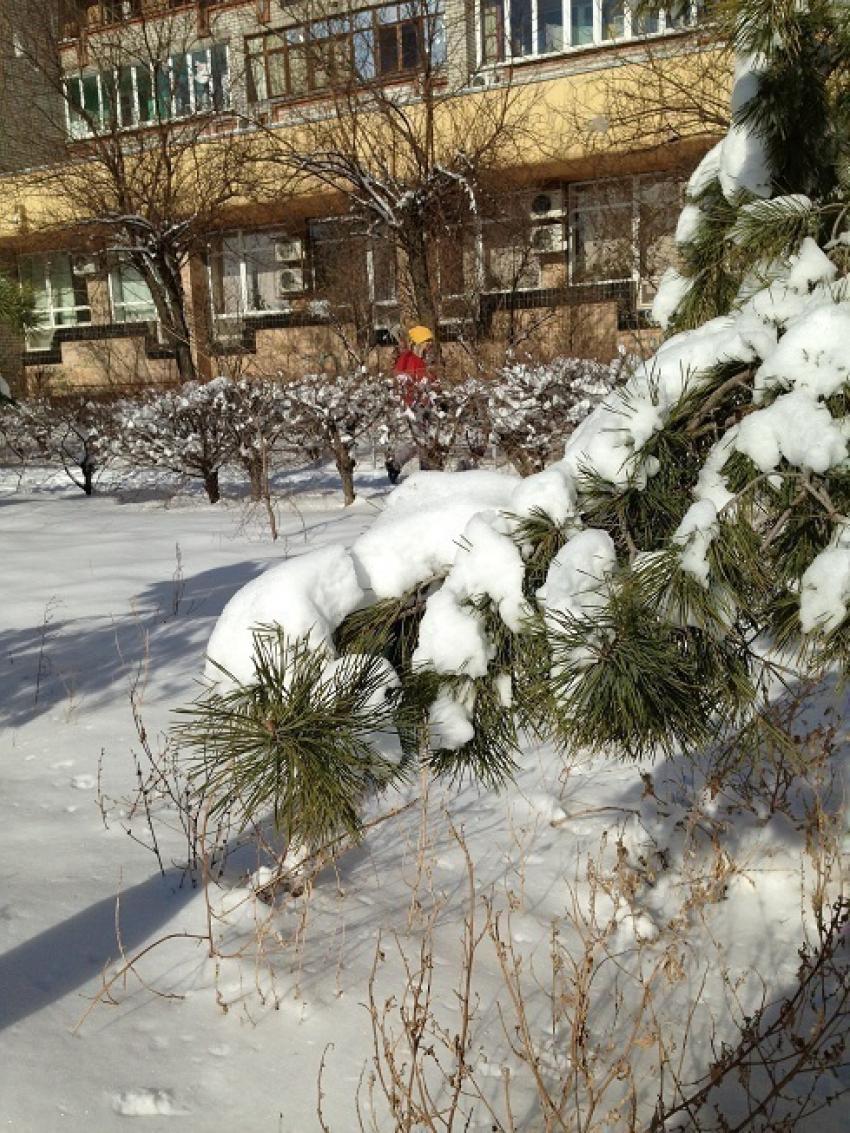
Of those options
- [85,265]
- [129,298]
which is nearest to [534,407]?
[85,265]

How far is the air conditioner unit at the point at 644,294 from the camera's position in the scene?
16.5m

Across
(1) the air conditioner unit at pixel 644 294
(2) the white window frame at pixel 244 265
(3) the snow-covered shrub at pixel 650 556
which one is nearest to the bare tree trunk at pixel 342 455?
(3) the snow-covered shrub at pixel 650 556

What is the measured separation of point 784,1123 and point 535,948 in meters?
0.91

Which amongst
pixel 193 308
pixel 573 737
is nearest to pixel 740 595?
pixel 573 737

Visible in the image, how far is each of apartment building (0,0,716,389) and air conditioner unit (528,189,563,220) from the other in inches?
1.6

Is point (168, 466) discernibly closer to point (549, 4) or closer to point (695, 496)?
point (695, 496)

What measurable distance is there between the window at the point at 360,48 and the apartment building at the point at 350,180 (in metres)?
0.06

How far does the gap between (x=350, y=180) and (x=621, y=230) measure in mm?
4938

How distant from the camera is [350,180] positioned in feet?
46.0

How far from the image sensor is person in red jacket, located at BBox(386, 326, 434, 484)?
9.18m

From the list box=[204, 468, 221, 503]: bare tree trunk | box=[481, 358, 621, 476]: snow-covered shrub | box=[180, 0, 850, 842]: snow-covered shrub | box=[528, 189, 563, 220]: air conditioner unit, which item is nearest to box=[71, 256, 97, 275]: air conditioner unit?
box=[528, 189, 563, 220]: air conditioner unit

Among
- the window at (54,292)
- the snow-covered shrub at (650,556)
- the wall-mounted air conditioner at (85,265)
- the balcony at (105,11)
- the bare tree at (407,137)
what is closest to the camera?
the snow-covered shrub at (650,556)

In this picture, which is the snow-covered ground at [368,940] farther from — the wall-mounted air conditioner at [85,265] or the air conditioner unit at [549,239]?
the wall-mounted air conditioner at [85,265]

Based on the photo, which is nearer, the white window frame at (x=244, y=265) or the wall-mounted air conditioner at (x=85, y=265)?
the white window frame at (x=244, y=265)
